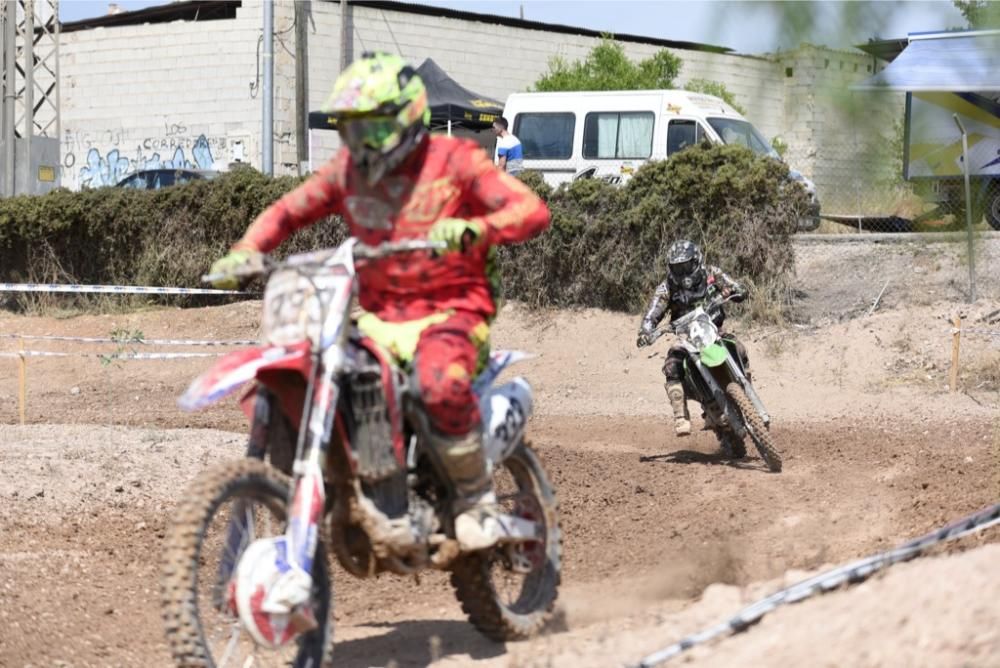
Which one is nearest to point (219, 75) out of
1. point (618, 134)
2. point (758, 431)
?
point (618, 134)

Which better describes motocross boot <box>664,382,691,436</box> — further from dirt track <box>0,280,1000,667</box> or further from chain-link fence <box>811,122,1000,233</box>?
chain-link fence <box>811,122,1000,233</box>

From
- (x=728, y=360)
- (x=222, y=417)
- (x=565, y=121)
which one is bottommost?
(x=222, y=417)

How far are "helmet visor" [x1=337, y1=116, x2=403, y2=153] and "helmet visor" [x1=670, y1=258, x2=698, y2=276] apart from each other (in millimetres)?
6489

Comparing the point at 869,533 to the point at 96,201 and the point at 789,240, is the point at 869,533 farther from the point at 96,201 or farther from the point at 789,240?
the point at 96,201

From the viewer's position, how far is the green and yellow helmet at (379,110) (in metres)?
5.21

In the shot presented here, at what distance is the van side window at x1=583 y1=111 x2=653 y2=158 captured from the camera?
20703mm

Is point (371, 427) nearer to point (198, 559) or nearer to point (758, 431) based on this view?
point (198, 559)

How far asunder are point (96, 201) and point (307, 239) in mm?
3609

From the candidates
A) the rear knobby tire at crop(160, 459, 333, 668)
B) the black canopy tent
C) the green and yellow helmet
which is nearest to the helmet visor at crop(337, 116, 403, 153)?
the green and yellow helmet

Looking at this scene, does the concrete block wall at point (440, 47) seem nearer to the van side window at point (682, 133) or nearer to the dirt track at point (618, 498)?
the van side window at point (682, 133)

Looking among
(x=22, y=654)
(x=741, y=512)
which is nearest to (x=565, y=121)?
(x=741, y=512)

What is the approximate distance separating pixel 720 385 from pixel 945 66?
30.4 feet

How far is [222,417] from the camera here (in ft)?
48.4

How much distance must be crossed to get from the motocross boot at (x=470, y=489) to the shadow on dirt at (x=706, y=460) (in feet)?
18.9
